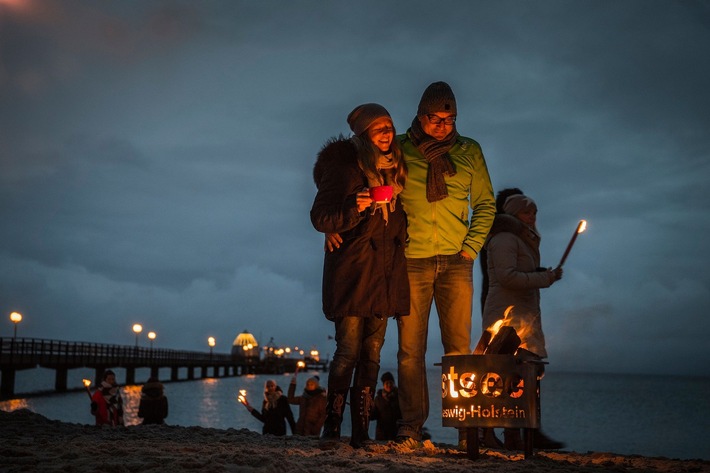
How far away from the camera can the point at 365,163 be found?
16.3ft

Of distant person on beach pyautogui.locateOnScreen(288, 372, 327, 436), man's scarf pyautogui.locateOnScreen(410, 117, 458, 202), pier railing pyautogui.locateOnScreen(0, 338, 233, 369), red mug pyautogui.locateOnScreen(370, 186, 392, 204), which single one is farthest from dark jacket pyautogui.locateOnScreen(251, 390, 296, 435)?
pier railing pyautogui.locateOnScreen(0, 338, 233, 369)

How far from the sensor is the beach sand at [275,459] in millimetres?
3680

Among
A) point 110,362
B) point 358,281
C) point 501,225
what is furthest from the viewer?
point 110,362

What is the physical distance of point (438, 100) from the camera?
5293mm

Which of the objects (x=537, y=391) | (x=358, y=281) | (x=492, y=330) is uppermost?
(x=358, y=281)

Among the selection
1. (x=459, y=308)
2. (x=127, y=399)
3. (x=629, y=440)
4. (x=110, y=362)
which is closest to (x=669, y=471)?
(x=459, y=308)

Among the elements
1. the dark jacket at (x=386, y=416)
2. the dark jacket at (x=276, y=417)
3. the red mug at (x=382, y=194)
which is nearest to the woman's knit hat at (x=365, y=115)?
the red mug at (x=382, y=194)

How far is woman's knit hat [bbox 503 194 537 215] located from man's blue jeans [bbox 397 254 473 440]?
1.26 m

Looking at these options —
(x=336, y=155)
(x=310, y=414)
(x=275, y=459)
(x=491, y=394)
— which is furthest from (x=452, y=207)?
(x=310, y=414)

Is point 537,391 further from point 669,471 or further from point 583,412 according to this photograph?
point 583,412

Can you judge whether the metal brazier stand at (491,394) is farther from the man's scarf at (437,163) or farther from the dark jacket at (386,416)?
the dark jacket at (386,416)

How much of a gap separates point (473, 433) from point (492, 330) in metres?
0.69

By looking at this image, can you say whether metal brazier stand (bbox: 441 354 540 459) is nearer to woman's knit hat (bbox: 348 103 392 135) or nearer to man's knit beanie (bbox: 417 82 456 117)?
woman's knit hat (bbox: 348 103 392 135)

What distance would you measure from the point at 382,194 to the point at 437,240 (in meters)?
0.81
